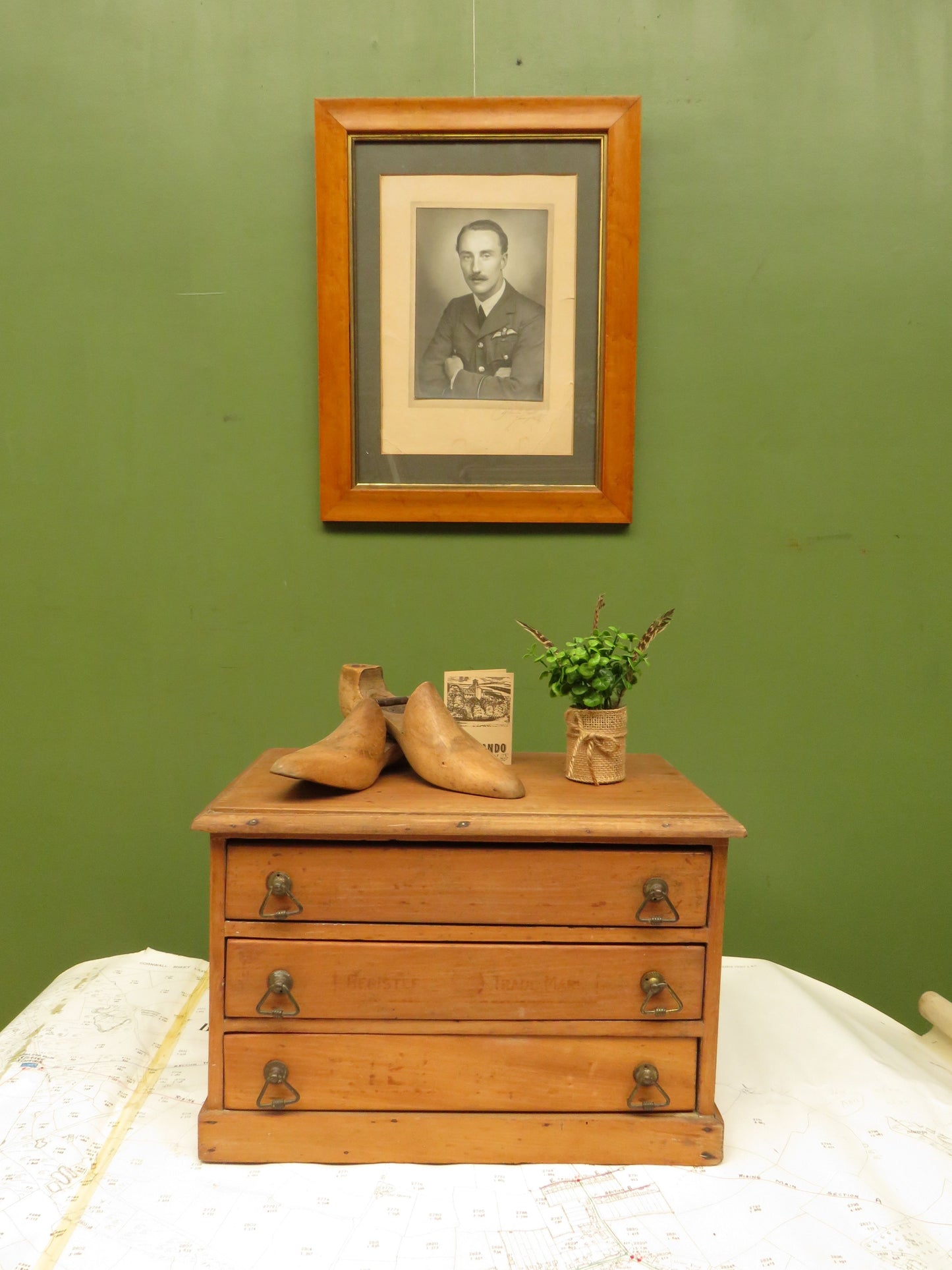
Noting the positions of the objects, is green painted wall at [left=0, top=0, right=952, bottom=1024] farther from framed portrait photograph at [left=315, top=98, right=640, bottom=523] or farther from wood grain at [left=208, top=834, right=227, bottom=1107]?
wood grain at [left=208, top=834, right=227, bottom=1107]

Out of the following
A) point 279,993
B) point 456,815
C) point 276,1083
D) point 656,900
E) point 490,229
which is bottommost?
point 276,1083

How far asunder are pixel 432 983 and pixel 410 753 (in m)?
0.34

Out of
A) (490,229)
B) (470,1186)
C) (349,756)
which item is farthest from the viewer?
(490,229)

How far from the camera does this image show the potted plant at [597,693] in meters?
1.36

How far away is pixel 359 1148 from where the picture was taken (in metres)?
1.21

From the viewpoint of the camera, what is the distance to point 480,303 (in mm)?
1669

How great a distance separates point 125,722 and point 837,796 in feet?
4.80

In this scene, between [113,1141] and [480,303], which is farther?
[480,303]

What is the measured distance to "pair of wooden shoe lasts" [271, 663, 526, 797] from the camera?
4.15ft

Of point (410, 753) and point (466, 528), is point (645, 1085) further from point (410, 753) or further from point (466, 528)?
point (466, 528)

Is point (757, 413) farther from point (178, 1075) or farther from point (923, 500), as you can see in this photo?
point (178, 1075)

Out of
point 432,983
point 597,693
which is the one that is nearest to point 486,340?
point 597,693

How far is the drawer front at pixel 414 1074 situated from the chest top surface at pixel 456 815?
0.98ft

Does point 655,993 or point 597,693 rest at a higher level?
point 597,693
